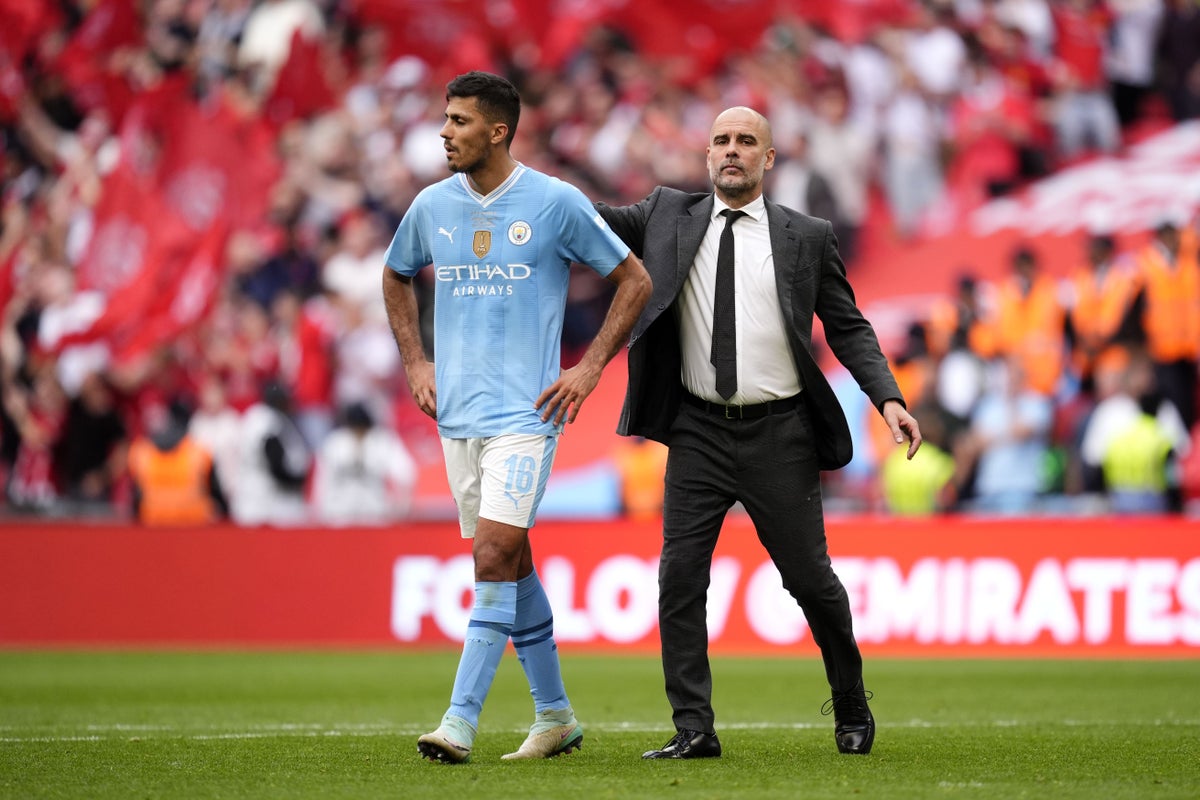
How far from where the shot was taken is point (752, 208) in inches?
272

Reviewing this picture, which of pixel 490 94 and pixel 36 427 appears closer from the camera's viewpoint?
pixel 490 94

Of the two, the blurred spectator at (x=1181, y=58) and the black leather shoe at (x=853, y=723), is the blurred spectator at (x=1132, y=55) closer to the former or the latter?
the blurred spectator at (x=1181, y=58)

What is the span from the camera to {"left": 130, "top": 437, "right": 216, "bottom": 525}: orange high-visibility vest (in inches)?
625

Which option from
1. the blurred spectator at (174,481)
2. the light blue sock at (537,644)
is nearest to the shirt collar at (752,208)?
the light blue sock at (537,644)

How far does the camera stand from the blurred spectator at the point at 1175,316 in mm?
15227

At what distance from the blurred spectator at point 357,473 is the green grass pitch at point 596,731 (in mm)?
2128

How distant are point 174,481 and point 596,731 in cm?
864

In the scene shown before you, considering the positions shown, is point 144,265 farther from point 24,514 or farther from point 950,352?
point 950,352

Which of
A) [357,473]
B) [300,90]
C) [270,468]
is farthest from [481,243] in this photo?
[300,90]

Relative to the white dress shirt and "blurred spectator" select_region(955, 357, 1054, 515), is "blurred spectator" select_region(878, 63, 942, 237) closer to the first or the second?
"blurred spectator" select_region(955, 357, 1054, 515)

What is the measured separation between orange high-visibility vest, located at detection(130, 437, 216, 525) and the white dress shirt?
982 centimetres

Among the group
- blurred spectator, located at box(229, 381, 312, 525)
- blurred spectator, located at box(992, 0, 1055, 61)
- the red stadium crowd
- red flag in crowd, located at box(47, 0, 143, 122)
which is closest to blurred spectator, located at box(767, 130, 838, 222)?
the red stadium crowd

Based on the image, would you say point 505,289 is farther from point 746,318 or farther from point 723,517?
point 723,517

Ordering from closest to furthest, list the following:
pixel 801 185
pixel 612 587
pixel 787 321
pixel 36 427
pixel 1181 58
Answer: pixel 787 321, pixel 612 587, pixel 801 185, pixel 36 427, pixel 1181 58
